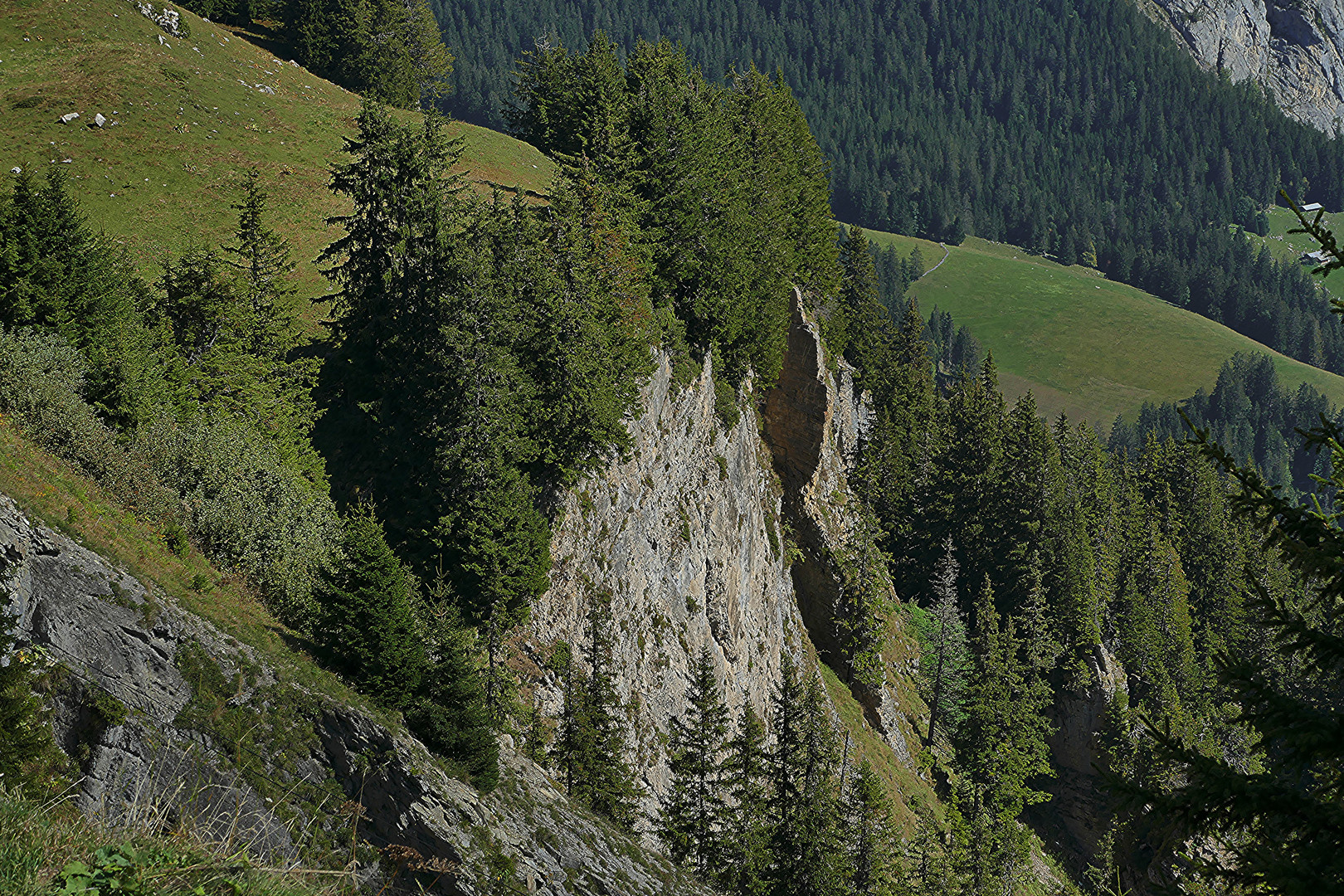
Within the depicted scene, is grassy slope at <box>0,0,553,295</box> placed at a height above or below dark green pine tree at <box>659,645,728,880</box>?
above

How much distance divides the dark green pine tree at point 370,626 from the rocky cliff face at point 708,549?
35.2 ft

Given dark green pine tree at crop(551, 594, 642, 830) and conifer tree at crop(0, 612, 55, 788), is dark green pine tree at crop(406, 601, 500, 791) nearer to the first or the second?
dark green pine tree at crop(551, 594, 642, 830)

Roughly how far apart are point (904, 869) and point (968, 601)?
116 feet

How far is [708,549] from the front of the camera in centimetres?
4944

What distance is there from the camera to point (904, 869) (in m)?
48.2

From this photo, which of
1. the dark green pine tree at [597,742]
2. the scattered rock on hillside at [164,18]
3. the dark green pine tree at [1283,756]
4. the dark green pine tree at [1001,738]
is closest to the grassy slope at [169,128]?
the scattered rock on hillside at [164,18]

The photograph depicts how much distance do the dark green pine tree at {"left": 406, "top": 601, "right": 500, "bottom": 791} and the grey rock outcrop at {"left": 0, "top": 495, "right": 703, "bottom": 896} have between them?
2.55 ft

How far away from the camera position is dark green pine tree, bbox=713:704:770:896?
38.1 meters

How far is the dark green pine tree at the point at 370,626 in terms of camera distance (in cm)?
2497

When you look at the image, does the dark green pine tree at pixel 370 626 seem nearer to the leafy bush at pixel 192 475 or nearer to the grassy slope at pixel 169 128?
the leafy bush at pixel 192 475

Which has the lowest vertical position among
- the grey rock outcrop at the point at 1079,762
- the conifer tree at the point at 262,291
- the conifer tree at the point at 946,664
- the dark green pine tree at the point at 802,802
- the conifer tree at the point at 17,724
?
the grey rock outcrop at the point at 1079,762

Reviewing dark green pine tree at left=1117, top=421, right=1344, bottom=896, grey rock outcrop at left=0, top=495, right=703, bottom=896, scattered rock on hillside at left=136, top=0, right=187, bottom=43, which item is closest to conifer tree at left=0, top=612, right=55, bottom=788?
grey rock outcrop at left=0, top=495, right=703, bottom=896

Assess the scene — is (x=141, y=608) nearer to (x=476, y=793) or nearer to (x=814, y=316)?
(x=476, y=793)

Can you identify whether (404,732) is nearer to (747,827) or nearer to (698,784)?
(698,784)
